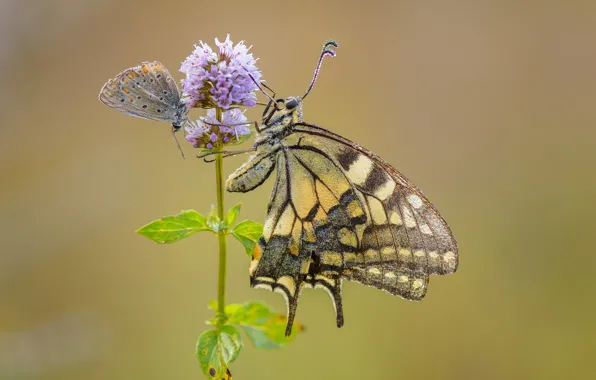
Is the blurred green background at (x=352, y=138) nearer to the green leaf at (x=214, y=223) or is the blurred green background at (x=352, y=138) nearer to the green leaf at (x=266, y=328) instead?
the green leaf at (x=266, y=328)

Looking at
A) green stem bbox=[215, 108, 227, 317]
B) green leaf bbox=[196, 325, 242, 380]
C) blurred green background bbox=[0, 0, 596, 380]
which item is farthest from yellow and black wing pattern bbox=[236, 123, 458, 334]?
blurred green background bbox=[0, 0, 596, 380]

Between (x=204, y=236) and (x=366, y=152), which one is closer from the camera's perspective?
(x=366, y=152)

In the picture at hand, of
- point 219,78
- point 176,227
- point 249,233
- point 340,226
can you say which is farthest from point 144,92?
point 340,226

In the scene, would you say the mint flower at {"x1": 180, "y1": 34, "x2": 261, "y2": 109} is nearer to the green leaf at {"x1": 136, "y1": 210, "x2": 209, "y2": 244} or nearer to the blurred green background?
the green leaf at {"x1": 136, "y1": 210, "x2": 209, "y2": 244}

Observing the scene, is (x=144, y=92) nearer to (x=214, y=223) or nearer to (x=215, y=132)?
(x=215, y=132)

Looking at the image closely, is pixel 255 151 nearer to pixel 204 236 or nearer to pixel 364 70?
pixel 204 236

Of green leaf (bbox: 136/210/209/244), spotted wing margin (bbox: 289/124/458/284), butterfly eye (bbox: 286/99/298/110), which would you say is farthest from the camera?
butterfly eye (bbox: 286/99/298/110)

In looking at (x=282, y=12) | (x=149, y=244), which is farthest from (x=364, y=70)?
(x=149, y=244)
